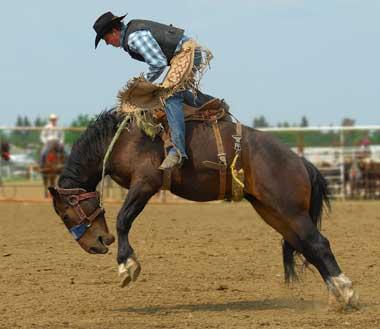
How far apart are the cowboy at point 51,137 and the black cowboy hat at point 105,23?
43.4ft

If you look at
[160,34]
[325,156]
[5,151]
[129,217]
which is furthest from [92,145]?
[325,156]

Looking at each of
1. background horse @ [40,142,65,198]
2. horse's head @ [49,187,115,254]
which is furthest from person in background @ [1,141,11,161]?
horse's head @ [49,187,115,254]

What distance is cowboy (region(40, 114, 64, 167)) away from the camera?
20156 mm

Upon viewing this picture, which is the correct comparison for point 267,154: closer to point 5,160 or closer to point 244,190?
point 244,190

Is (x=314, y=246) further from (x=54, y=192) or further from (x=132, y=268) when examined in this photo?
(x=54, y=192)

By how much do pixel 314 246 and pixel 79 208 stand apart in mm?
1851

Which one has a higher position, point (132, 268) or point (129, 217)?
point (129, 217)

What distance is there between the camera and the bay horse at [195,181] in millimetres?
6891

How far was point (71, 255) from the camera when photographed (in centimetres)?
954

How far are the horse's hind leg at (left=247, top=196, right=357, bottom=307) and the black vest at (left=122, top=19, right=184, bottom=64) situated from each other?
1357mm

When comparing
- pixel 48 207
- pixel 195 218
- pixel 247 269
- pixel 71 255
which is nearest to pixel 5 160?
pixel 48 207

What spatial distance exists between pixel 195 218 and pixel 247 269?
557 cm

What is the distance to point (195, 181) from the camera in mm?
6992

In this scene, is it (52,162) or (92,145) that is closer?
(92,145)
